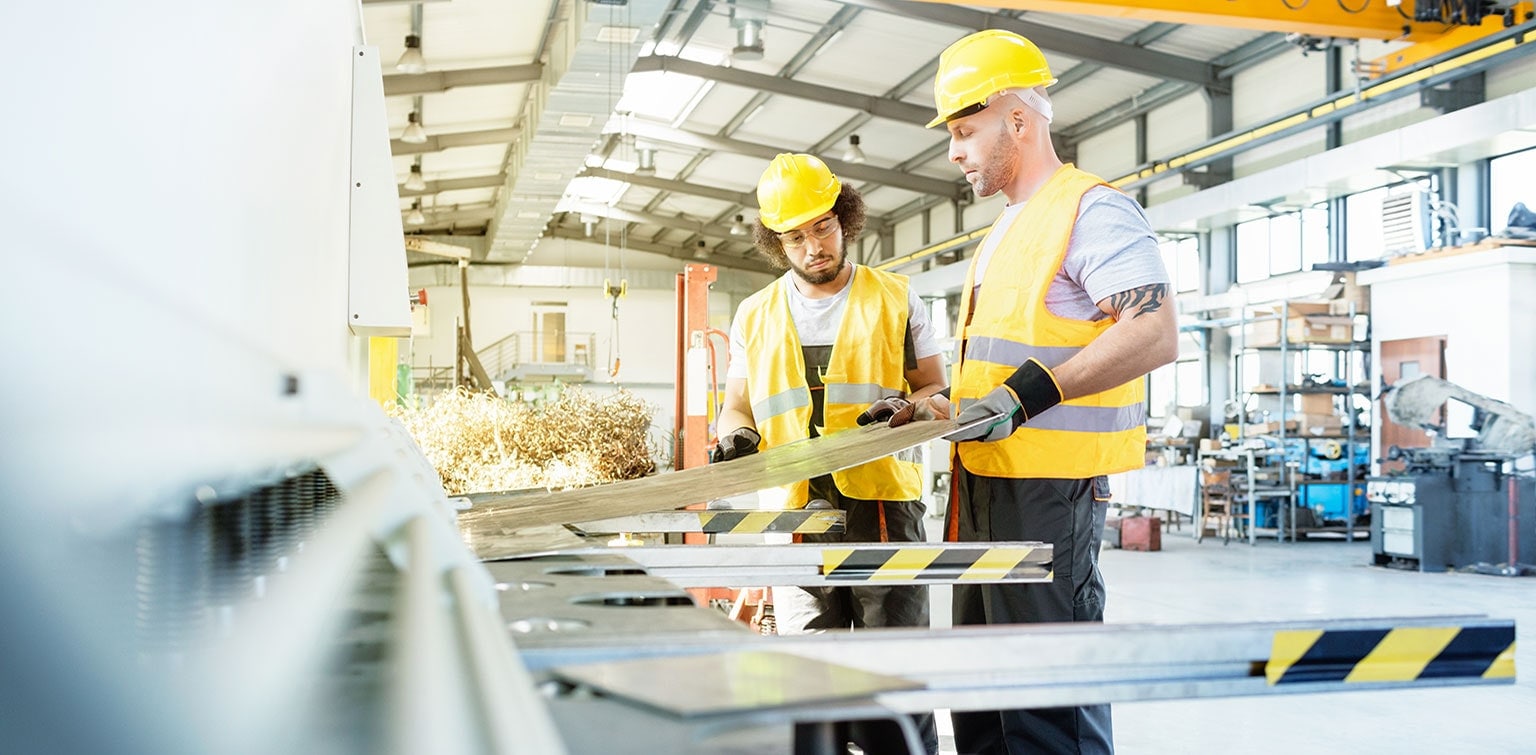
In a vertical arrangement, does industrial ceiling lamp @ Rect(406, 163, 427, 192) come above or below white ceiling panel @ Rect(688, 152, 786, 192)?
below

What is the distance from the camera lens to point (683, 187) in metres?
22.6

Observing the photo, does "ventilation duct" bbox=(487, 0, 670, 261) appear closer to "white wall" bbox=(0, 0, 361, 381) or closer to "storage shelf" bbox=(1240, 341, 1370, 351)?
"storage shelf" bbox=(1240, 341, 1370, 351)

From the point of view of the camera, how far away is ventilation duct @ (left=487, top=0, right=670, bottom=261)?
10.2m

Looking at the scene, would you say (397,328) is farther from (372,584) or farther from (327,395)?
(327,395)

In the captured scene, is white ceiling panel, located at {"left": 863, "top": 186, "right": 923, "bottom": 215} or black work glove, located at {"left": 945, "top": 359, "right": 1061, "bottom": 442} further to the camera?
white ceiling panel, located at {"left": 863, "top": 186, "right": 923, "bottom": 215}

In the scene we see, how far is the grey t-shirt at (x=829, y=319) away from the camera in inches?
132

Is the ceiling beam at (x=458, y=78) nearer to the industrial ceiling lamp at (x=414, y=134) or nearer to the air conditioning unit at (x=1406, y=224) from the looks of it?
the industrial ceiling lamp at (x=414, y=134)

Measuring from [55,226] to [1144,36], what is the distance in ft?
48.5

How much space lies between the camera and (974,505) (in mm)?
2410

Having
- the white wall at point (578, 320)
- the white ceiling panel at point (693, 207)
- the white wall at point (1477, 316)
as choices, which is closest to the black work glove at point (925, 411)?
the white wall at point (1477, 316)

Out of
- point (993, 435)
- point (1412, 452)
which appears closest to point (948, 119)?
point (993, 435)

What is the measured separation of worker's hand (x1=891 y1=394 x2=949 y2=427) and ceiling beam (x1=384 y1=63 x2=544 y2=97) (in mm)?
12231

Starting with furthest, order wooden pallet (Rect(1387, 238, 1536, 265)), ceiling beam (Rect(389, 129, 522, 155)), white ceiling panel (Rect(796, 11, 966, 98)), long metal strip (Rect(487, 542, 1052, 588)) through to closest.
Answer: ceiling beam (Rect(389, 129, 522, 155))
white ceiling panel (Rect(796, 11, 966, 98))
wooden pallet (Rect(1387, 238, 1536, 265))
long metal strip (Rect(487, 542, 1052, 588))

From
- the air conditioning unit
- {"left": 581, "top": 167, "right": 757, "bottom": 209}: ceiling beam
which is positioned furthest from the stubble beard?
{"left": 581, "top": 167, "right": 757, "bottom": 209}: ceiling beam
